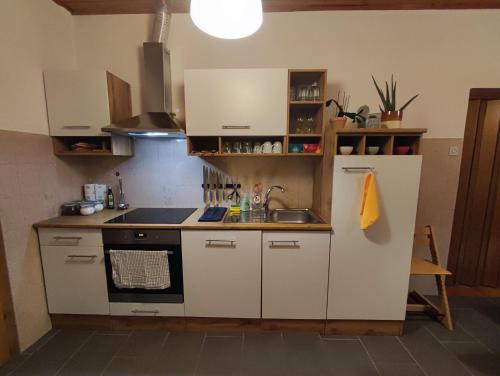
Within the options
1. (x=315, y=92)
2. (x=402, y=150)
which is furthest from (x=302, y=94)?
(x=402, y=150)

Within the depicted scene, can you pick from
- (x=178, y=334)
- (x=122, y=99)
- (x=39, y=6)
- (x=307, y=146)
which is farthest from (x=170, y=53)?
(x=178, y=334)

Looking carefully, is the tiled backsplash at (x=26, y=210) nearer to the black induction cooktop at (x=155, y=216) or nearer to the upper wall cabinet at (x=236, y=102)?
the black induction cooktop at (x=155, y=216)

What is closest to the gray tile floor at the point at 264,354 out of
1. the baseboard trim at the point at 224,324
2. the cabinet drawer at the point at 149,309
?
the baseboard trim at the point at 224,324

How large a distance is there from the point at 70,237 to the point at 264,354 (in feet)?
5.30

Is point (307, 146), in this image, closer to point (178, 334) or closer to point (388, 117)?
point (388, 117)

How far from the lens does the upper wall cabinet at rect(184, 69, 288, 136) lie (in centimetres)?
167

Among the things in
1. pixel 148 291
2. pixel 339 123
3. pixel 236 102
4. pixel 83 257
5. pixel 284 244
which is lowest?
pixel 148 291

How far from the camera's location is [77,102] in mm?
1732

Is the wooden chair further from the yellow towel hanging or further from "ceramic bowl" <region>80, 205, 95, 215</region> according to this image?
"ceramic bowl" <region>80, 205, 95, 215</region>

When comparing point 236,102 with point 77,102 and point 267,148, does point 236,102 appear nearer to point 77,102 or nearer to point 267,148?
point 267,148

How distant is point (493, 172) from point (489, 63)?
3.26 ft

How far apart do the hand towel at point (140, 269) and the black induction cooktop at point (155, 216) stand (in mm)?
226

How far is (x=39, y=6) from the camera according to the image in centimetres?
167

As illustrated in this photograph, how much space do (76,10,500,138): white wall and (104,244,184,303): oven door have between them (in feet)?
4.85
